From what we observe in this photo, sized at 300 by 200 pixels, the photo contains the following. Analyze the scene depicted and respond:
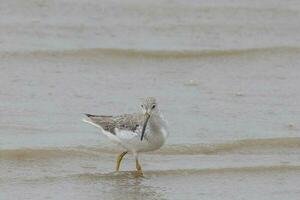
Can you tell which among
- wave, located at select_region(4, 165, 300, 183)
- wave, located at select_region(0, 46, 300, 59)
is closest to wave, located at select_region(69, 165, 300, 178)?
wave, located at select_region(4, 165, 300, 183)

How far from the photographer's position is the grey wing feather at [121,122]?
913 cm

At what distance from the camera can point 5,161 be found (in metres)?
9.27

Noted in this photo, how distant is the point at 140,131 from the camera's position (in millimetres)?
9039

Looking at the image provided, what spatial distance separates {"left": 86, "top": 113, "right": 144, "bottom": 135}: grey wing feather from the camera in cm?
913

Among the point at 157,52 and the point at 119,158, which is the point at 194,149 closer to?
the point at 119,158

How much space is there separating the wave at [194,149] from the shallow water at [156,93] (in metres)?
0.01

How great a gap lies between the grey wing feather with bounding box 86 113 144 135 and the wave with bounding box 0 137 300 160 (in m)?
0.39

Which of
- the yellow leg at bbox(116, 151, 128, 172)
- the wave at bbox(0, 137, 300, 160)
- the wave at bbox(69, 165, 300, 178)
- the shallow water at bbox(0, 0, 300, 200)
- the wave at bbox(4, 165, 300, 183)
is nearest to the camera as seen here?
the wave at bbox(4, 165, 300, 183)

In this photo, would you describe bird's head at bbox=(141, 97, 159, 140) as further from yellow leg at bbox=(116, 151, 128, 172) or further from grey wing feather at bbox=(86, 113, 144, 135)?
yellow leg at bbox=(116, 151, 128, 172)

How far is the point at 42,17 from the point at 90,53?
4.89 feet

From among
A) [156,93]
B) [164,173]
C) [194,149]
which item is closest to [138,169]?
[164,173]

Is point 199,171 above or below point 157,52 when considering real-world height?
below

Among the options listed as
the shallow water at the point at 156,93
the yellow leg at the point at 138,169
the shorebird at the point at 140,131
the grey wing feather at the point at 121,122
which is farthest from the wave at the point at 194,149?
the yellow leg at the point at 138,169

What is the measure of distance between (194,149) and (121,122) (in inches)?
40.4
